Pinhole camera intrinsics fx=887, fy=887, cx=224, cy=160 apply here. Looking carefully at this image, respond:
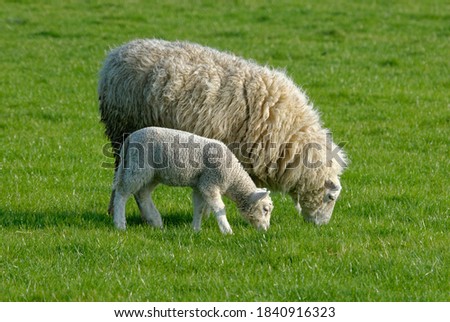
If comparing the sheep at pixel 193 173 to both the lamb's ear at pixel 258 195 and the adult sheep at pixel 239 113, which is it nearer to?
the lamb's ear at pixel 258 195

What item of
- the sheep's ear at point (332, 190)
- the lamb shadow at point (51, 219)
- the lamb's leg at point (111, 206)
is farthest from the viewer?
the lamb's leg at point (111, 206)

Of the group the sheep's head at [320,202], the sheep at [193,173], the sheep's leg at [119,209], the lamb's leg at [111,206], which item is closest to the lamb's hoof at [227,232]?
the sheep at [193,173]

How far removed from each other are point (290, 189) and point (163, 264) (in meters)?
2.13

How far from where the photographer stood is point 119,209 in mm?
7902

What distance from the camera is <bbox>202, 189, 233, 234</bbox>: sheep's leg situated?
7.68 meters

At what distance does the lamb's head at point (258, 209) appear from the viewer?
7.79m

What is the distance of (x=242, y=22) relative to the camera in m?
19.6

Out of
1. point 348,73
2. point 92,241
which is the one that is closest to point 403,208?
point 92,241

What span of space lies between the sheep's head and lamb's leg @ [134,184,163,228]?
142 cm

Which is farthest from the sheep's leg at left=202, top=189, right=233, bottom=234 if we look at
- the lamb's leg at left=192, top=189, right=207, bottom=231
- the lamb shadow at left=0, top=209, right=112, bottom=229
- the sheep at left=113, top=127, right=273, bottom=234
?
the lamb shadow at left=0, top=209, right=112, bottom=229

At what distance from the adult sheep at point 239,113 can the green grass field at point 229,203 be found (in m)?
0.46

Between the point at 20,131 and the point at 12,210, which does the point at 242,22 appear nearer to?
the point at 20,131

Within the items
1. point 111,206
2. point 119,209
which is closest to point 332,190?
point 119,209

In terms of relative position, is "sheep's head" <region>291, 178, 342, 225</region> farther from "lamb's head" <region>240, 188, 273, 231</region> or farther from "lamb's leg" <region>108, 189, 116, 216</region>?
"lamb's leg" <region>108, 189, 116, 216</region>
